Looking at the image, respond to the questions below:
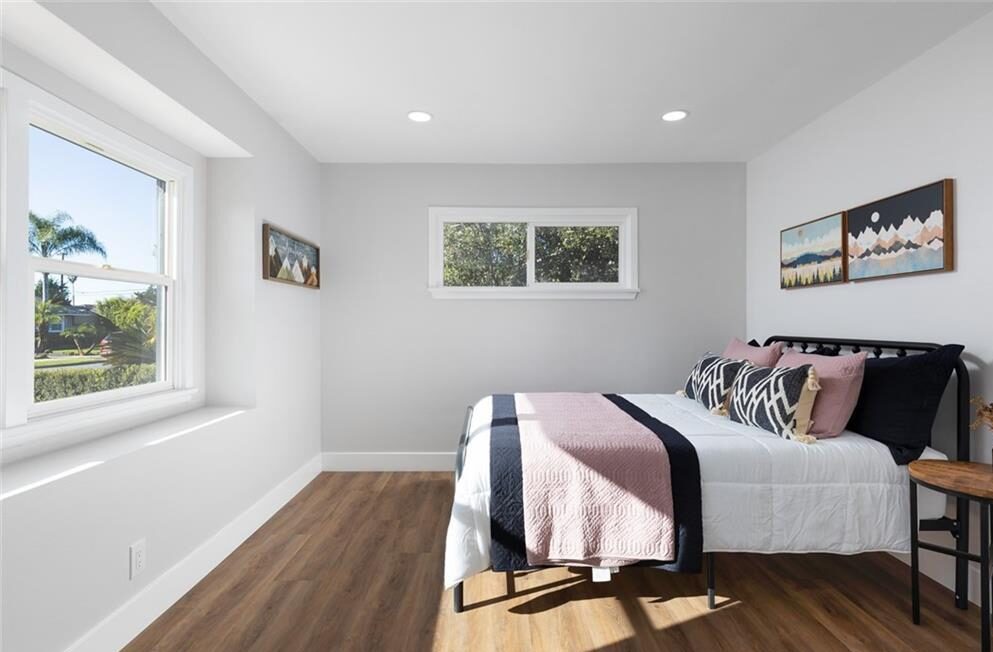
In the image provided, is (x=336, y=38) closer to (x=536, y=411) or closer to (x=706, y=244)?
(x=536, y=411)

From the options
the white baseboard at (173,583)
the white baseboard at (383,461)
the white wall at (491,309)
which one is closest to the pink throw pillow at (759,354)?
the white wall at (491,309)

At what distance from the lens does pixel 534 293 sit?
3783 millimetres

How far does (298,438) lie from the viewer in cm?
339

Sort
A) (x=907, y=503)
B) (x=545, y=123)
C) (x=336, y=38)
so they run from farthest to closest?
(x=545, y=123) < (x=336, y=38) < (x=907, y=503)

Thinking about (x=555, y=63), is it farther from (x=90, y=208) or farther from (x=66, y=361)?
(x=66, y=361)

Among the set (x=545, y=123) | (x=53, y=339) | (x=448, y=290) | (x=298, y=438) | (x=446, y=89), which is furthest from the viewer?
(x=448, y=290)

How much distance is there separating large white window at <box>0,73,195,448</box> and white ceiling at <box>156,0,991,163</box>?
26.3 inches

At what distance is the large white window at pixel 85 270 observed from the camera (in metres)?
1.64

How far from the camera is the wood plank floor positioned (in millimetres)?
1810

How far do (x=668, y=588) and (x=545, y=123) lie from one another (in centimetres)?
272

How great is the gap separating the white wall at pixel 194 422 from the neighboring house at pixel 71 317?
1.64 feet

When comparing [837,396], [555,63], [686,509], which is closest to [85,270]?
[555,63]

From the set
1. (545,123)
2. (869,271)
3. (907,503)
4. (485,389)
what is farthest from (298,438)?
(869,271)

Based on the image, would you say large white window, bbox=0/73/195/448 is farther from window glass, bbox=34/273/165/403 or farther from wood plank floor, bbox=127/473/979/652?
wood plank floor, bbox=127/473/979/652
